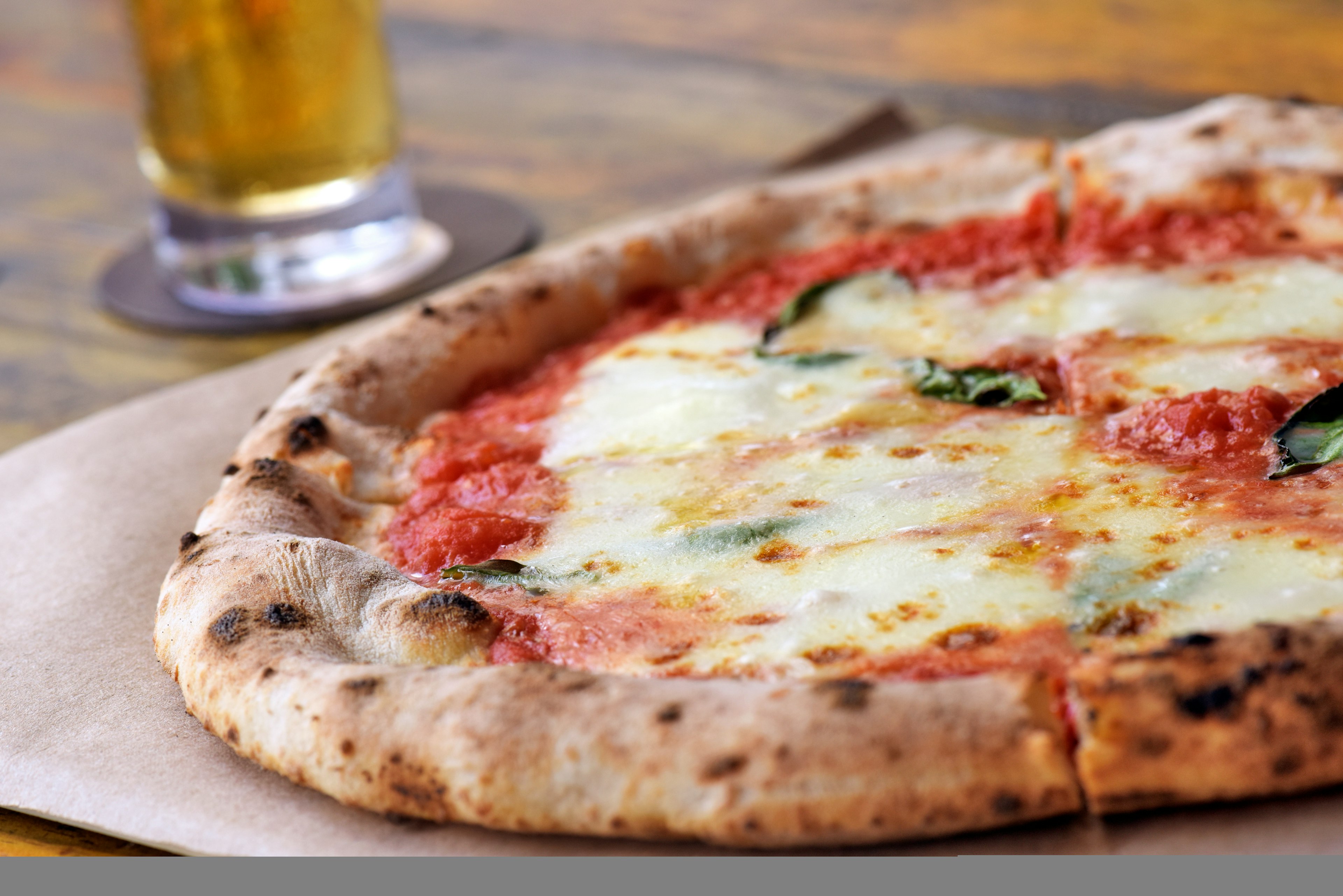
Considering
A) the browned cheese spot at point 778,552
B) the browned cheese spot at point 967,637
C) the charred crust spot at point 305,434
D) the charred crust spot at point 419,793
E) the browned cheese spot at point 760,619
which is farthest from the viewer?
the charred crust spot at point 305,434

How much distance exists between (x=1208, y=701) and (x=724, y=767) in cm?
56

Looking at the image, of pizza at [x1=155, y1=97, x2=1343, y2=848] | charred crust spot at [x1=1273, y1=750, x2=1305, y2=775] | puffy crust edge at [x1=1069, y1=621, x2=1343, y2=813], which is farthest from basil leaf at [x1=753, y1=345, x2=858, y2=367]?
charred crust spot at [x1=1273, y1=750, x2=1305, y2=775]

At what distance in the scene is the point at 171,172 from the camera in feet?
12.5

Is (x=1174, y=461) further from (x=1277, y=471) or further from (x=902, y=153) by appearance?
(x=902, y=153)

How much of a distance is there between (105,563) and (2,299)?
1769 millimetres

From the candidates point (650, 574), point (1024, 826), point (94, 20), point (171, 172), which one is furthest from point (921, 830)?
point (94, 20)

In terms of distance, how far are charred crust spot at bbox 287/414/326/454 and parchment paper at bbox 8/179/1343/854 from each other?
29 cm

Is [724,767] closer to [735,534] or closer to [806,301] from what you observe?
[735,534]

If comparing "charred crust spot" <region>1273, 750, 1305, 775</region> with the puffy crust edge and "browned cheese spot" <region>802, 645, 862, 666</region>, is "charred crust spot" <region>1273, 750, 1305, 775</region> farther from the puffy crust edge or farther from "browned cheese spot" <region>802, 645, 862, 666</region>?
"browned cheese spot" <region>802, 645, 862, 666</region>

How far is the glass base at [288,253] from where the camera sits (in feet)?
12.7

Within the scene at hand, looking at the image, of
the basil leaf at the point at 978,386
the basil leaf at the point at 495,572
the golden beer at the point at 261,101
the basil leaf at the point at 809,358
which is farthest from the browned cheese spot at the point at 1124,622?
the golden beer at the point at 261,101

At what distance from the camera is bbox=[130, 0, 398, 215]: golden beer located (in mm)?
3613

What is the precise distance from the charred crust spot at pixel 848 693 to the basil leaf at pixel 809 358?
1075mm

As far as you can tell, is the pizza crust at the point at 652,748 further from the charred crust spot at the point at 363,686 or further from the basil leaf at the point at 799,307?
the basil leaf at the point at 799,307
